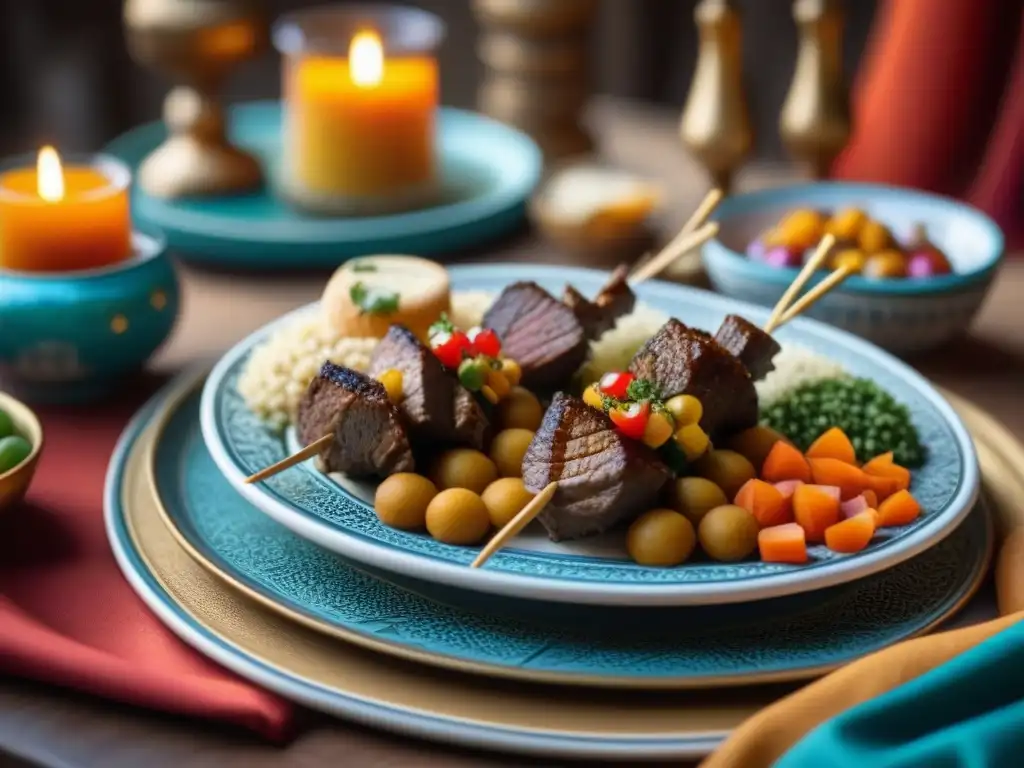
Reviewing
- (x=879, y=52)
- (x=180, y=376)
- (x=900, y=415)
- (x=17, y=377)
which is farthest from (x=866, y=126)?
(x=17, y=377)

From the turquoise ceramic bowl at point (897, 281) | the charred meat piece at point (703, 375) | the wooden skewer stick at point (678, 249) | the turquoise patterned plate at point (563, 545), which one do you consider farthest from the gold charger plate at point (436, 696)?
the turquoise ceramic bowl at point (897, 281)

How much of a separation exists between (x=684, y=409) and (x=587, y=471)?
17 cm

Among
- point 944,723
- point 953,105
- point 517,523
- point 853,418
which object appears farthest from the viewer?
point 953,105

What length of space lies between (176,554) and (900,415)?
1.07 m

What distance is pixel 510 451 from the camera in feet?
5.83

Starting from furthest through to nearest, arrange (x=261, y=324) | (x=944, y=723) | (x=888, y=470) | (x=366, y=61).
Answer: (x=366, y=61)
(x=261, y=324)
(x=888, y=470)
(x=944, y=723)

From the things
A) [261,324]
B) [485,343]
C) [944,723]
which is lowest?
[261,324]

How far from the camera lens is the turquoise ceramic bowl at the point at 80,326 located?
212 centimetres

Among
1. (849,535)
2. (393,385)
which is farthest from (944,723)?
(393,385)

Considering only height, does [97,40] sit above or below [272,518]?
below

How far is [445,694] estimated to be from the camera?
1.44 m

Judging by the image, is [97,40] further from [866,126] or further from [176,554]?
[176,554]

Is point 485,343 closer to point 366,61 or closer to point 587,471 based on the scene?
point 587,471

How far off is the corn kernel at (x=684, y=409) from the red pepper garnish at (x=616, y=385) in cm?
7
